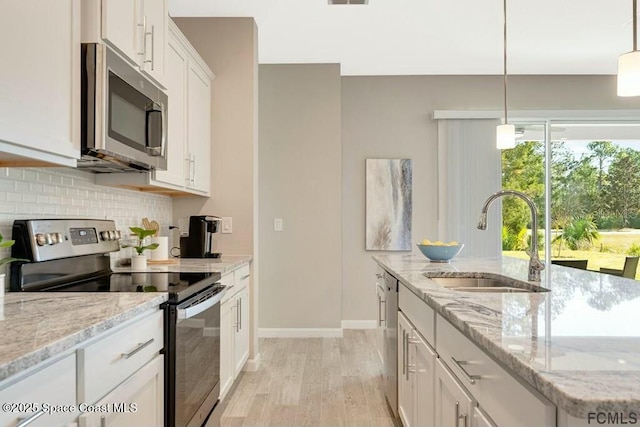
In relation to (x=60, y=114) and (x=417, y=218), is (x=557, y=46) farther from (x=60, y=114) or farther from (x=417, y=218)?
(x=60, y=114)

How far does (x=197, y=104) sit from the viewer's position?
3160 mm

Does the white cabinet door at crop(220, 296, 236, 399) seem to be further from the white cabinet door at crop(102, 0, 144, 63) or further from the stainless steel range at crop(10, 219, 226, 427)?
the white cabinet door at crop(102, 0, 144, 63)

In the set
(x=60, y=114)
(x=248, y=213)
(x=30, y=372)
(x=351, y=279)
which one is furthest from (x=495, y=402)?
(x=351, y=279)

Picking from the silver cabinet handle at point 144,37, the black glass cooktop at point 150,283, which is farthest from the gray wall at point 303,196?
the silver cabinet handle at point 144,37

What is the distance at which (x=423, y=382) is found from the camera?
181cm

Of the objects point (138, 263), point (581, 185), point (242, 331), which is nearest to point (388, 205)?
point (581, 185)

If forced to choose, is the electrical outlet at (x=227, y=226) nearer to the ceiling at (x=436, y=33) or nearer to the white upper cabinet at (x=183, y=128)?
the white upper cabinet at (x=183, y=128)

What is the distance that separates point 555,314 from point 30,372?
1.24 meters

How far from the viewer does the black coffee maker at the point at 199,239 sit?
3.15m

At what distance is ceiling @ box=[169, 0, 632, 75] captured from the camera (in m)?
3.42

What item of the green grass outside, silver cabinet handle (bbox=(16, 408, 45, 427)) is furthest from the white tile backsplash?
the green grass outside

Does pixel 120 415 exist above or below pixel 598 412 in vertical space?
below

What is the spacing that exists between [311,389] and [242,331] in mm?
607

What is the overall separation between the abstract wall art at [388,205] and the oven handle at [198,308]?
282 cm
